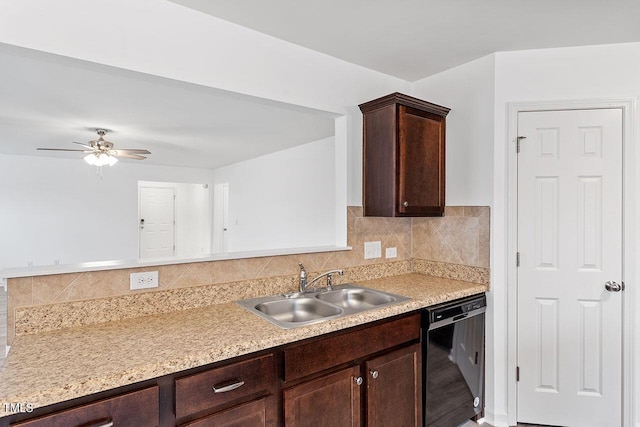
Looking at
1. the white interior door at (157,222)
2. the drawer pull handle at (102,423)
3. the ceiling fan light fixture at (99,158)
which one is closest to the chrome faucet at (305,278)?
the drawer pull handle at (102,423)

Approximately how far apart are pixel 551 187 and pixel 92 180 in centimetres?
728

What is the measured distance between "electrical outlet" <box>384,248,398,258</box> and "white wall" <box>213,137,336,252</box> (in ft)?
5.21

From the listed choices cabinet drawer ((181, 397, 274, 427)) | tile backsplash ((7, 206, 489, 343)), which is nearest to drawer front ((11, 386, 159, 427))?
cabinet drawer ((181, 397, 274, 427))

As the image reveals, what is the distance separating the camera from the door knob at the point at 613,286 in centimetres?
211

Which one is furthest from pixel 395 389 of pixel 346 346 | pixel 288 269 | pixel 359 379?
pixel 288 269

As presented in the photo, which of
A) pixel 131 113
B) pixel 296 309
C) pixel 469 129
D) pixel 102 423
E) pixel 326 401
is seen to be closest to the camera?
pixel 102 423

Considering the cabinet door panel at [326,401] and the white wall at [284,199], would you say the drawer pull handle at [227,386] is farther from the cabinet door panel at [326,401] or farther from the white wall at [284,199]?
the white wall at [284,199]

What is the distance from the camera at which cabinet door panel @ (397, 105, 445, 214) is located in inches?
87.0

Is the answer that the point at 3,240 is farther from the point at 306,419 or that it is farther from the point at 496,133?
the point at 496,133

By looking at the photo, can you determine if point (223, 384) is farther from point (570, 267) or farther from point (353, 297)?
point (570, 267)

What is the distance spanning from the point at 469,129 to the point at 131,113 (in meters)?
3.22

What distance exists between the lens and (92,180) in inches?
257

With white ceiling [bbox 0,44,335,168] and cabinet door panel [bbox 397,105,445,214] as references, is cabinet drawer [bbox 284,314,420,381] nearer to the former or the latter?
cabinet door panel [bbox 397,105,445,214]

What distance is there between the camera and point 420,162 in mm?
2309
